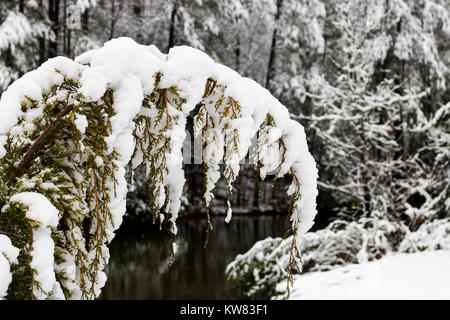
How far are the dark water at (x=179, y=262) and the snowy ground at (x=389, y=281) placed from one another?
8.89 ft

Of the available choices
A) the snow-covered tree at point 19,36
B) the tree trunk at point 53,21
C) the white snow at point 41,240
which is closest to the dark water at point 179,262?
the snow-covered tree at point 19,36

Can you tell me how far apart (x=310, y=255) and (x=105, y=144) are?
5.59 meters

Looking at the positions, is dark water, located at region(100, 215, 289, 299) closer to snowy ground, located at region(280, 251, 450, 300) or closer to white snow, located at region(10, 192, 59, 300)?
snowy ground, located at region(280, 251, 450, 300)

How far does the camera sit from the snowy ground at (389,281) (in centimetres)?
378

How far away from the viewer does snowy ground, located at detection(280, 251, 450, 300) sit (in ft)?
12.4

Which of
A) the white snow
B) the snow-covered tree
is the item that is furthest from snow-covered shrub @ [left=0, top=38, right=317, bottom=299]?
the snow-covered tree

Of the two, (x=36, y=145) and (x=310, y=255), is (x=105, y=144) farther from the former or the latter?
(x=310, y=255)

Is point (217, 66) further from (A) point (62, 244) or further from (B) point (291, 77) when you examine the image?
(B) point (291, 77)

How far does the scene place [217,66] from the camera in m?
1.44

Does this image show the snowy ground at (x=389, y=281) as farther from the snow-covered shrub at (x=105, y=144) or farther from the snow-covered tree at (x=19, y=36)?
the snow-covered tree at (x=19, y=36)

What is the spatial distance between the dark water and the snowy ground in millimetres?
2709

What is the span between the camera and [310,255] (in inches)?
254

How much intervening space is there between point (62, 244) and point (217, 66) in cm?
78
